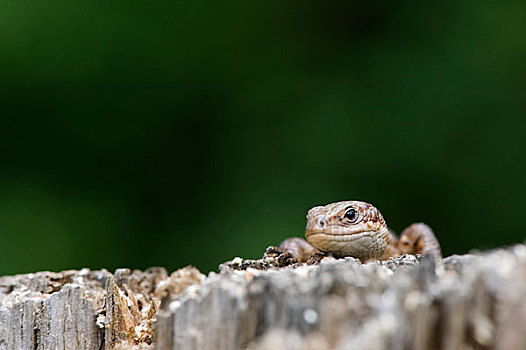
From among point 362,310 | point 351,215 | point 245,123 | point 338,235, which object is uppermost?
point 245,123

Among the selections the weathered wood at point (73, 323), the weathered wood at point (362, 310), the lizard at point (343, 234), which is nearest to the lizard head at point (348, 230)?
the lizard at point (343, 234)

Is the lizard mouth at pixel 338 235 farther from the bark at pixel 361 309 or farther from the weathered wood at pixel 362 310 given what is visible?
the weathered wood at pixel 362 310

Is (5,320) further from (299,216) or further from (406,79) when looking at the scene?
(406,79)

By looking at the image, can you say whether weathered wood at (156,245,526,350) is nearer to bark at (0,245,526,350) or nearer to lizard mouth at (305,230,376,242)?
bark at (0,245,526,350)

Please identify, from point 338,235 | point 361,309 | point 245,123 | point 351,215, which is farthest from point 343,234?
point 245,123

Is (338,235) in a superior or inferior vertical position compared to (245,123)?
inferior

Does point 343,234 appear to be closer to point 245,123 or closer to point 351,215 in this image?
point 351,215
